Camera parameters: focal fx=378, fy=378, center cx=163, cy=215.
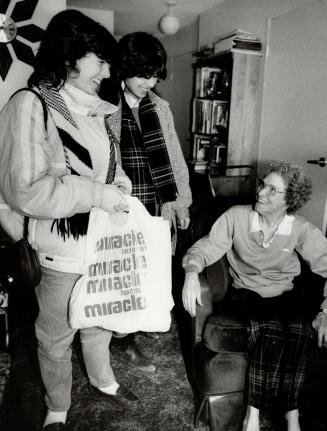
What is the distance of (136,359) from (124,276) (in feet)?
3.21

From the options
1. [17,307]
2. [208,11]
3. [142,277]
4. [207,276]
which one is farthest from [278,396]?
[208,11]

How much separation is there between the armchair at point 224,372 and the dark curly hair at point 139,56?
3.05ft

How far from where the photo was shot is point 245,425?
147cm

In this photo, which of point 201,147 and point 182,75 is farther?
point 182,75

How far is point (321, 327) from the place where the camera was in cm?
148

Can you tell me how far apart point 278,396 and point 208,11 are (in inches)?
181

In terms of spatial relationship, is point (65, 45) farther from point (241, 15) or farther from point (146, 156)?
point (241, 15)

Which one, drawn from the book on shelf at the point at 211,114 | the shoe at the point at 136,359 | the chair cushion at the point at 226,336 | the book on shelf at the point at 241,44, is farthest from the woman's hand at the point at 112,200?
the book on shelf at the point at 211,114

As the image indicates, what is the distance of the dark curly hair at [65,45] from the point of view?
44.8 inches

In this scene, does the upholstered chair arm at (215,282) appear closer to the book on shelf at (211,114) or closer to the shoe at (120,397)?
the shoe at (120,397)

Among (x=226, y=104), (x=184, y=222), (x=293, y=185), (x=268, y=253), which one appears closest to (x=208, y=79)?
(x=226, y=104)

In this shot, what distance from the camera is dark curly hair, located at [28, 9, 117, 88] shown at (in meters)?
1.14

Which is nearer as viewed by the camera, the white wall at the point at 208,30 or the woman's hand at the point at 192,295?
the woman's hand at the point at 192,295

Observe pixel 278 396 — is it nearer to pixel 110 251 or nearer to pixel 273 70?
pixel 110 251
